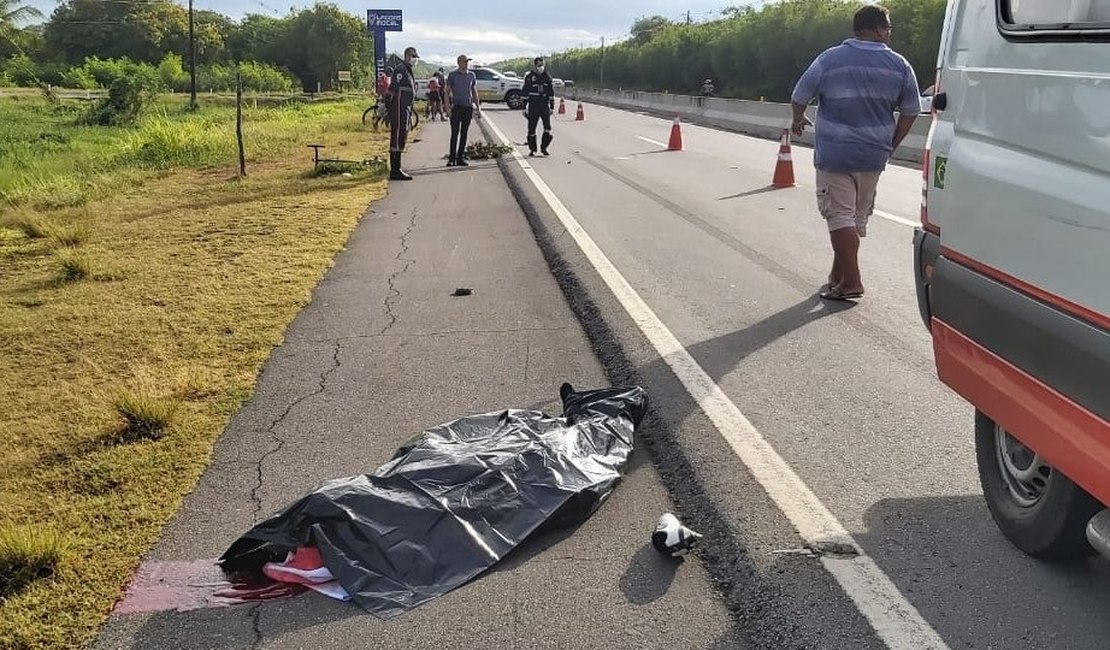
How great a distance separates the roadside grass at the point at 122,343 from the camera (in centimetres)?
323

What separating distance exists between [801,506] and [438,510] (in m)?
1.35

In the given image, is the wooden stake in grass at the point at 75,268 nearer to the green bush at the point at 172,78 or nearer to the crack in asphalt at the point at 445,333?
the crack in asphalt at the point at 445,333

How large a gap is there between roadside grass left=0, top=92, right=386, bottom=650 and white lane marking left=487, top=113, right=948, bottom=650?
2.31m

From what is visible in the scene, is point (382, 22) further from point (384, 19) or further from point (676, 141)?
point (676, 141)

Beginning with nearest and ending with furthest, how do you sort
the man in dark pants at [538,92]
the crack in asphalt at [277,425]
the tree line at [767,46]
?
the crack in asphalt at [277,425]
the man in dark pants at [538,92]
the tree line at [767,46]

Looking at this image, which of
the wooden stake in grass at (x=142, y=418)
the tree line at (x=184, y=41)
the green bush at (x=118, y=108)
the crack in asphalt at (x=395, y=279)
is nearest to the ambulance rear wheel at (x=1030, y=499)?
the wooden stake in grass at (x=142, y=418)

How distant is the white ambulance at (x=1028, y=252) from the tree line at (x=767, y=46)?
2185 centimetres

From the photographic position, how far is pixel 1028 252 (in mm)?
2648

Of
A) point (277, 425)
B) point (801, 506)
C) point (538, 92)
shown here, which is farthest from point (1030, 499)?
point (538, 92)

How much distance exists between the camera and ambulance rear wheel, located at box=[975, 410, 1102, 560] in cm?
292

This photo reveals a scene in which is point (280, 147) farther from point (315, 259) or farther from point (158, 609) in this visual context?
point (158, 609)

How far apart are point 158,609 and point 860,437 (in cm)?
293

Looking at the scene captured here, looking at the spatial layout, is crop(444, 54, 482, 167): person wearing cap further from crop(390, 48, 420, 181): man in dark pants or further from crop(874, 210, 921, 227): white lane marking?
crop(874, 210, 921, 227): white lane marking

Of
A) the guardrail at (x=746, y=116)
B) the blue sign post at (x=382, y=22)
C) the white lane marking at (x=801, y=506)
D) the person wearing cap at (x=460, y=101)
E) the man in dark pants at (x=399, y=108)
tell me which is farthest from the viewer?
the blue sign post at (x=382, y=22)
